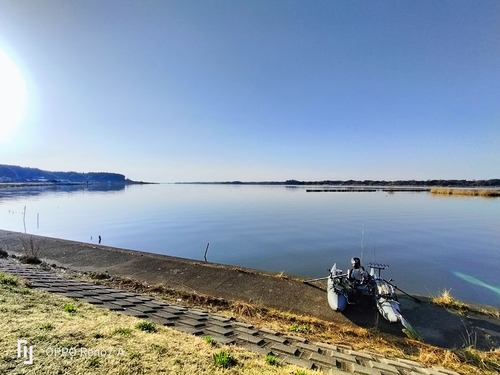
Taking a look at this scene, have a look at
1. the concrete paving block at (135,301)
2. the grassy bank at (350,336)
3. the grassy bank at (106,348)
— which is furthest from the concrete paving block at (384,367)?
the concrete paving block at (135,301)

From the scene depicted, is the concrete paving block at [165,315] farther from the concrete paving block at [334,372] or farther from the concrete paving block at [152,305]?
the concrete paving block at [334,372]

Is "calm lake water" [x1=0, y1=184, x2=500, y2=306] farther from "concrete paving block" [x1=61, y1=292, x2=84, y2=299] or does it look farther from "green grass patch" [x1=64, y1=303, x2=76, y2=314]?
"green grass patch" [x1=64, y1=303, x2=76, y2=314]

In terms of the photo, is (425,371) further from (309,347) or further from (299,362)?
(299,362)

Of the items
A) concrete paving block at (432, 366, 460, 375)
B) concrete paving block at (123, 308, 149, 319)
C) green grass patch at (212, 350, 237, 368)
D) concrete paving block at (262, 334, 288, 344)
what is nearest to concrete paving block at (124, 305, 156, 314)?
concrete paving block at (123, 308, 149, 319)

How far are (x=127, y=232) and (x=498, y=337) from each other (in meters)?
24.7

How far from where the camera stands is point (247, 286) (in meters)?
10.5

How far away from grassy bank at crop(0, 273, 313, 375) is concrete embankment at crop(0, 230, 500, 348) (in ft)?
17.2

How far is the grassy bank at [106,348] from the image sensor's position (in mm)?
3139

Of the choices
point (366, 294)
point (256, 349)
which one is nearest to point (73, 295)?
point (256, 349)

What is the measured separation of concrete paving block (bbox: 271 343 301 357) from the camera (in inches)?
182

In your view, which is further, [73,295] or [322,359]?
[73,295]

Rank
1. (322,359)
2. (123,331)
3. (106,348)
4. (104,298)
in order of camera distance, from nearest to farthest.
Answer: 1. (106,348)
2. (123,331)
3. (322,359)
4. (104,298)

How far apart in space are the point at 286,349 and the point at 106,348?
306 cm

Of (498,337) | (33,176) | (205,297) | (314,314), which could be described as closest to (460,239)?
(498,337)
